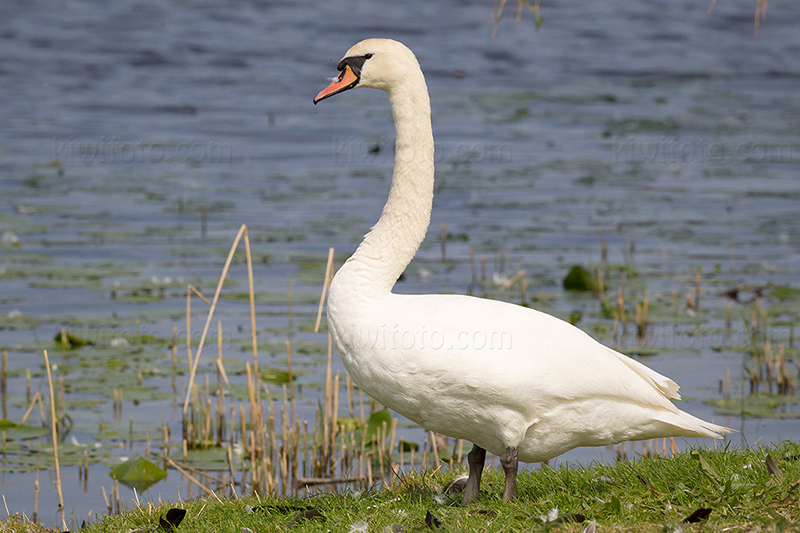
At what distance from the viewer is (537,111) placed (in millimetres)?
24672

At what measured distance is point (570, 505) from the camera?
4613 millimetres

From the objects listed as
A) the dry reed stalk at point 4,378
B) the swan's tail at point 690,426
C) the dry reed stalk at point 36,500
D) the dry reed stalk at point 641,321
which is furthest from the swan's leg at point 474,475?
the dry reed stalk at point 641,321

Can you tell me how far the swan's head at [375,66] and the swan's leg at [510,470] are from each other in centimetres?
201

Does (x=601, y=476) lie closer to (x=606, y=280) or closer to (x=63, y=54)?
(x=606, y=280)

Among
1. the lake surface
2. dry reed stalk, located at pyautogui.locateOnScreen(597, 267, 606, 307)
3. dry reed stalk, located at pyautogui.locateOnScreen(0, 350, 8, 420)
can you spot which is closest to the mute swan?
the lake surface

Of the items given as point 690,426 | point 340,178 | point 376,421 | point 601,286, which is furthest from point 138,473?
point 340,178

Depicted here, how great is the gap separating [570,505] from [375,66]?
2443 mm

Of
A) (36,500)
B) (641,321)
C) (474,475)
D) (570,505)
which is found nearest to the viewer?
(570,505)

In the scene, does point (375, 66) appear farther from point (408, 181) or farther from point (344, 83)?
point (408, 181)

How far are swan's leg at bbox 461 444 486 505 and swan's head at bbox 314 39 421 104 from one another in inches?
78.3

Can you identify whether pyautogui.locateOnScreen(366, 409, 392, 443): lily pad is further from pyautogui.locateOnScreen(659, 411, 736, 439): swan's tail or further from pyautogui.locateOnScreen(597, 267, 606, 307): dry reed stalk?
pyautogui.locateOnScreen(597, 267, 606, 307): dry reed stalk

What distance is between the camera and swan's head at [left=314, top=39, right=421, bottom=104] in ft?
17.0

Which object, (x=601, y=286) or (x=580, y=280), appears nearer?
(x=601, y=286)

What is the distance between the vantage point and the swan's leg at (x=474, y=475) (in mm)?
4992
